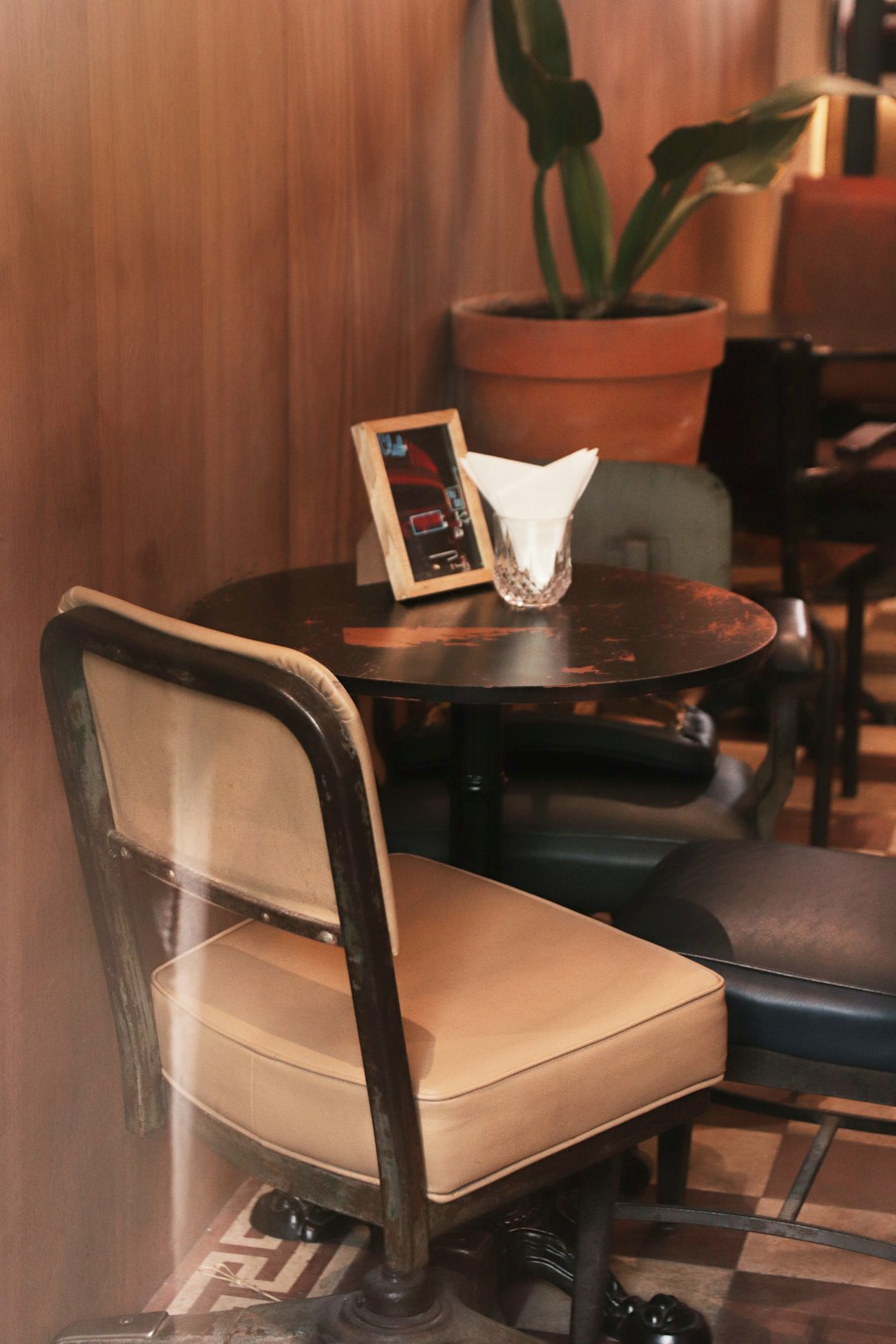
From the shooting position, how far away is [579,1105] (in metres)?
1.30

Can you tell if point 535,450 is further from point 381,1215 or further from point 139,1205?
point 381,1215

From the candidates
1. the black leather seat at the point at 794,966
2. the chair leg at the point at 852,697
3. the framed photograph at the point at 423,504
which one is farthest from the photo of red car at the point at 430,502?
the chair leg at the point at 852,697

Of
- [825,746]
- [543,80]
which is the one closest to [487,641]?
[543,80]

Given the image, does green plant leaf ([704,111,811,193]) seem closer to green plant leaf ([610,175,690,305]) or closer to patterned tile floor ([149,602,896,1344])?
green plant leaf ([610,175,690,305])

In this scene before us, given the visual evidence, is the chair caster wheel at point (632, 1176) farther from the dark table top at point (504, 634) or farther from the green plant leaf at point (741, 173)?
the green plant leaf at point (741, 173)

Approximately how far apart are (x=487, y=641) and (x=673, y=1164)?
714 mm

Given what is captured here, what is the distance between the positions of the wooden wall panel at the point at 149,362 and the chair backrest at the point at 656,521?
1.19 ft

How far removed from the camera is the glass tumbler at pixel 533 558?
1753 mm

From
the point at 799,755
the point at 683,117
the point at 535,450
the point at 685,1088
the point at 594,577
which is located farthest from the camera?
the point at 683,117

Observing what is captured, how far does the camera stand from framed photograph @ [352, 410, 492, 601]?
5.94 feet

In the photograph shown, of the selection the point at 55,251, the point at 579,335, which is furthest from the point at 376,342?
the point at 55,251

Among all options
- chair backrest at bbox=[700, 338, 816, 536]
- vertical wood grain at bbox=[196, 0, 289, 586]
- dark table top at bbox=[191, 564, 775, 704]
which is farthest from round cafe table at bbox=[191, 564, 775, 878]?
chair backrest at bbox=[700, 338, 816, 536]

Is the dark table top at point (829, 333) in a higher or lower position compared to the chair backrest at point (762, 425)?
higher

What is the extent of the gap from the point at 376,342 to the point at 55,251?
1.02m
